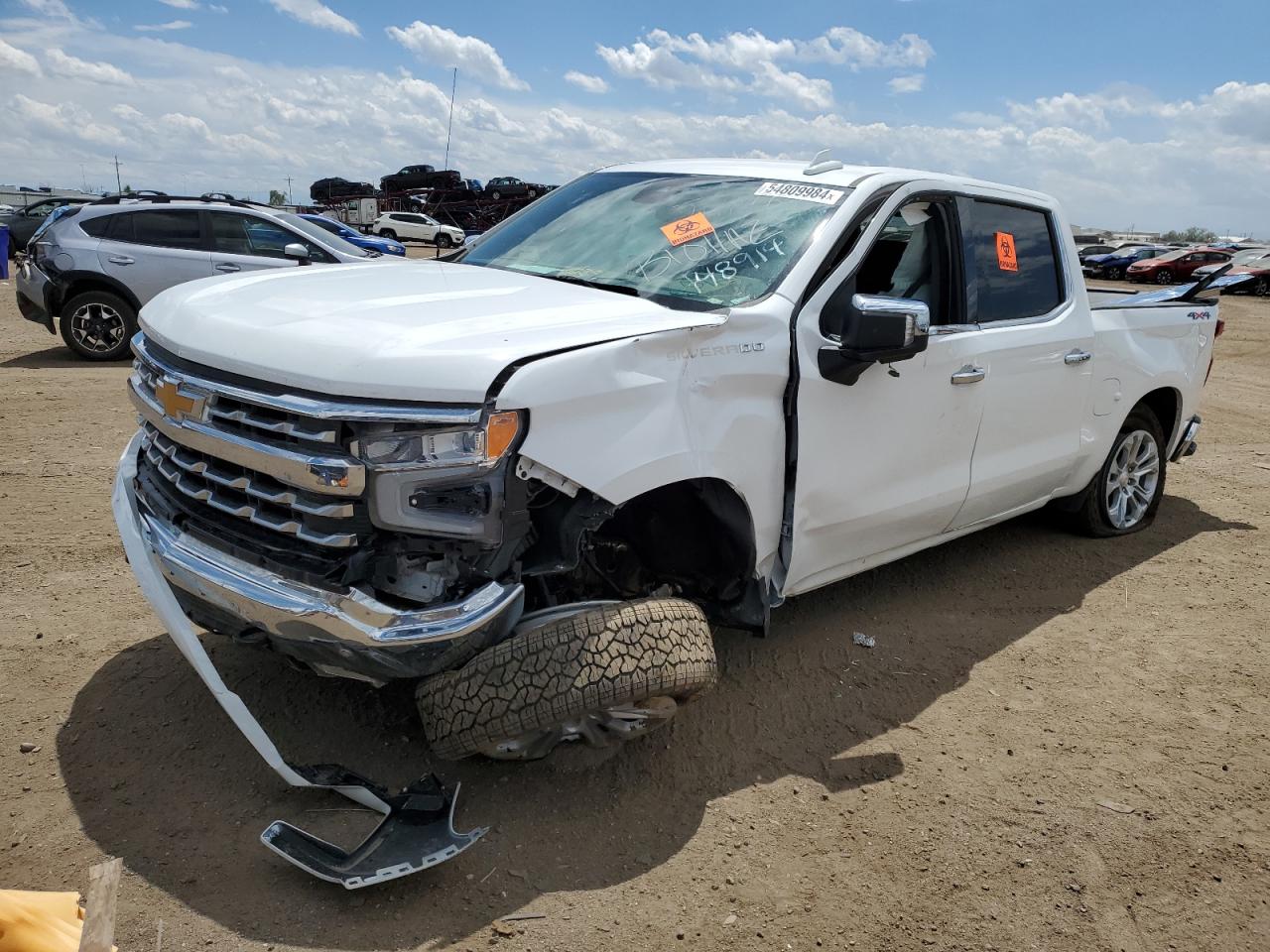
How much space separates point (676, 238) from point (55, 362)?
8.81 m

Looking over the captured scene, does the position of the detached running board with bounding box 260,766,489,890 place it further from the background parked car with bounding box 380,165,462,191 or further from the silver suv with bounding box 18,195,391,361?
the background parked car with bounding box 380,165,462,191

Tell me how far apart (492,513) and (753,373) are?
1024mm

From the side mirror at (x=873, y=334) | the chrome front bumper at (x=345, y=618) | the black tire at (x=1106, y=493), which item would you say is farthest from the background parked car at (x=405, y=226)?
the chrome front bumper at (x=345, y=618)

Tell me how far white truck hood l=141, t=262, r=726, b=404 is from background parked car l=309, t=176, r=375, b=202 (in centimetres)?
4176

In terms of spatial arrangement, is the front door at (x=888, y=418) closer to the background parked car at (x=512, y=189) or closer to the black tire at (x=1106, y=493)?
the black tire at (x=1106, y=493)

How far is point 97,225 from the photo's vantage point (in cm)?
995

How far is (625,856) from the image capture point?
2799mm

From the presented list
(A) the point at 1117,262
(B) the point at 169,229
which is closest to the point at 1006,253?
(B) the point at 169,229

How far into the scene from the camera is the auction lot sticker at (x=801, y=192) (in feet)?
11.8

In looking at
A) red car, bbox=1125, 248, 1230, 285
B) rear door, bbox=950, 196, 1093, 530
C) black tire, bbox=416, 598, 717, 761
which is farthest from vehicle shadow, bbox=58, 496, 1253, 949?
red car, bbox=1125, 248, 1230, 285

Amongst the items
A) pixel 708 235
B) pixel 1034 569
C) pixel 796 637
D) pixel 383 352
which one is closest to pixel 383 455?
pixel 383 352

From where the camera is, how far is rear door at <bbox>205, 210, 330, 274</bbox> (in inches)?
403

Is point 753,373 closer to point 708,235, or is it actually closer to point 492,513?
point 708,235

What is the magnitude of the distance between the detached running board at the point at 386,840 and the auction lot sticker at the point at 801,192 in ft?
7.82
